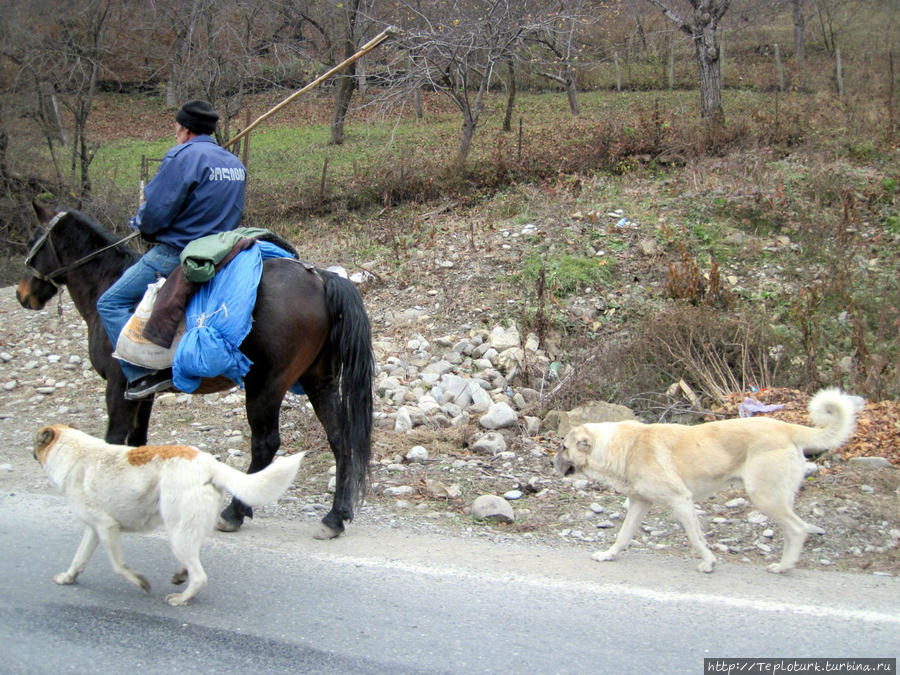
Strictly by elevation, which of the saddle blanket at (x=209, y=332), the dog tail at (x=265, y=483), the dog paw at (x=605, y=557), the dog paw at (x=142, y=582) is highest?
the saddle blanket at (x=209, y=332)

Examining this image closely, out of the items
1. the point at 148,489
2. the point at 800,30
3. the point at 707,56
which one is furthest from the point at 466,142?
the point at 800,30

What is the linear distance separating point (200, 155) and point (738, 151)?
11561 millimetres

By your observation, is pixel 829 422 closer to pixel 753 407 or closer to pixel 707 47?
pixel 753 407

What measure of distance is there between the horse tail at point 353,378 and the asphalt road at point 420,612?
55 centimetres

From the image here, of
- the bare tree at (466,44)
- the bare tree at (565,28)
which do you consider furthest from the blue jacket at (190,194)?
the bare tree at (565,28)

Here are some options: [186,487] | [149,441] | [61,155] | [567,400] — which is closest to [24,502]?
[149,441]

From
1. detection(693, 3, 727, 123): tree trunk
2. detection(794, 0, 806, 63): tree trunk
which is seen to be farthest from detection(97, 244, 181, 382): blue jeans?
detection(794, 0, 806, 63): tree trunk

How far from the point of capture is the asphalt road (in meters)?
3.76

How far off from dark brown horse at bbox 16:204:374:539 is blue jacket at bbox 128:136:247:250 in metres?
0.59

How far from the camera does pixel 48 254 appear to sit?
Answer: 596cm

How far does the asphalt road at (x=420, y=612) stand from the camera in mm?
3764

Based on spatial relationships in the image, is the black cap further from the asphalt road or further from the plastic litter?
the plastic litter

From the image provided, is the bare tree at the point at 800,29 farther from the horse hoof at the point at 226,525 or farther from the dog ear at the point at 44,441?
the dog ear at the point at 44,441

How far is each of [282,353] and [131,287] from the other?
50.3 inches
